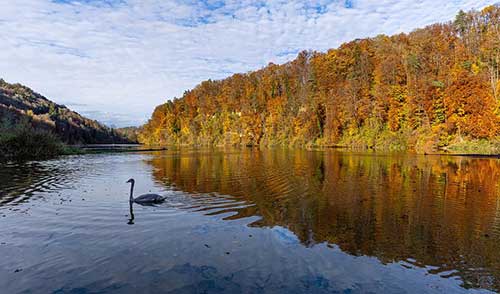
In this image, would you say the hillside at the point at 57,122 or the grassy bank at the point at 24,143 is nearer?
the grassy bank at the point at 24,143

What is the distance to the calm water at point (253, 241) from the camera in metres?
6.19

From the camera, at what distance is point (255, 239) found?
8.73 meters

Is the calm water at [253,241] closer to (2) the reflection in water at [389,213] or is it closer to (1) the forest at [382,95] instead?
(2) the reflection in water at [389,213]

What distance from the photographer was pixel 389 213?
37.5 feet

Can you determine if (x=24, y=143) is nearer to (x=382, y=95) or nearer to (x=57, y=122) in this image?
(x=382, y=95)

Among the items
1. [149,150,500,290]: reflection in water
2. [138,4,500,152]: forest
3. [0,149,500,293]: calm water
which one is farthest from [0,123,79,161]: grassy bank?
[138,4,500,152]: forest

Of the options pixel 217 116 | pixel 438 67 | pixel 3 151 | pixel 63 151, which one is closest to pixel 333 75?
pixel 438 67

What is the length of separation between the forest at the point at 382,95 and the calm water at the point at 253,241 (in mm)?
39920

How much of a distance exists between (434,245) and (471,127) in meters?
47.2

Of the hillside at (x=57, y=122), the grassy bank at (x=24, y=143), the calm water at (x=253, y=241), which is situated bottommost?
the calm water at (x=253, y=241)

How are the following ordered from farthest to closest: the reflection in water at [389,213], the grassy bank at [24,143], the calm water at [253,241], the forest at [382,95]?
1. the forest at [382,95]
2. the grassy bank at [24,143]
3. the reflection in water at [389,213]
4. the calm water at [253,241]

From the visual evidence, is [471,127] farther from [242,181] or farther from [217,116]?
[217,116]

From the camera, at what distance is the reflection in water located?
24.7 feet

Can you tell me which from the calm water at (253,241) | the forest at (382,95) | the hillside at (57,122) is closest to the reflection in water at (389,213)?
the calm water at (253,241)
